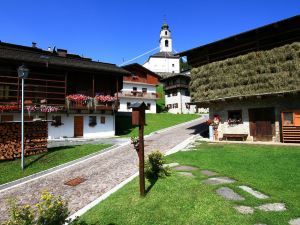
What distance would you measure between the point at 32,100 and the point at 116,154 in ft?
42.7

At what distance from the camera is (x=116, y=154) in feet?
56.0

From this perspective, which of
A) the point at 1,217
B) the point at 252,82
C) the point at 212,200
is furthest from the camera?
the point at 252,82

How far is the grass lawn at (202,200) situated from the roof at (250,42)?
1064cm

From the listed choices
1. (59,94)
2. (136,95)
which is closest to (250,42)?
(59,94)

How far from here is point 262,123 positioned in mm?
20422

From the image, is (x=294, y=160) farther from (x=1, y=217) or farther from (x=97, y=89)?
(x=97, y=89)

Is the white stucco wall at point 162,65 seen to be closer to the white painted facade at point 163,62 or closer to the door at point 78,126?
the white painted facade at point 163,62

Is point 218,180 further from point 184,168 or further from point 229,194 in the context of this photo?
point 184,168

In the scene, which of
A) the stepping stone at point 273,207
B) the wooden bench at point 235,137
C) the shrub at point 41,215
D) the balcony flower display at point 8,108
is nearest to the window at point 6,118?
the balcony flower display at point 8,108

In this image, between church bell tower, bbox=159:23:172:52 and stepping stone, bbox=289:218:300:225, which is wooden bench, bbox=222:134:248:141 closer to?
stepping stone, bbox=289:218:300:225

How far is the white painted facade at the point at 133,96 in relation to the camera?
48.8 meters

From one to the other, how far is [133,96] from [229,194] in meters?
41.6

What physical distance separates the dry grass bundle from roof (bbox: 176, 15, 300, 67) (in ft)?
2.55

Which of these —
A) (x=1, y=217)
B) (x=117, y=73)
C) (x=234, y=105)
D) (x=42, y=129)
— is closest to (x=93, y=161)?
(x=42, y=129)
